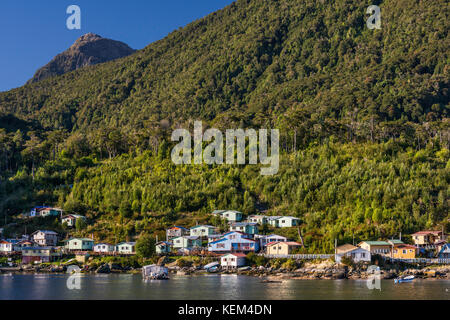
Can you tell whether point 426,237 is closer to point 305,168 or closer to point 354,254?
point 354,254

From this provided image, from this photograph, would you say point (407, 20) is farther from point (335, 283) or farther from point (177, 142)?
point (335, 283)

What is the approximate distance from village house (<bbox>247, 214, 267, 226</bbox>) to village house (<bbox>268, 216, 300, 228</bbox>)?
1014 mm

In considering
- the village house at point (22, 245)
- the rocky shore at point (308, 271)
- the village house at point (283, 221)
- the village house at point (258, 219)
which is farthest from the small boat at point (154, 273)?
the village house at point (22, 245)

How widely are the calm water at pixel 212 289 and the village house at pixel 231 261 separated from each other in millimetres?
5708

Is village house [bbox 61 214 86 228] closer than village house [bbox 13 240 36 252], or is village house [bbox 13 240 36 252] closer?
village house [bbox 13 240 36 252]

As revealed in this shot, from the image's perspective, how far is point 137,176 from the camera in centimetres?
8888

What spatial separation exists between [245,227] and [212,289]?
26.2 meters

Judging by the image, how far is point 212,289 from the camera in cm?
4388

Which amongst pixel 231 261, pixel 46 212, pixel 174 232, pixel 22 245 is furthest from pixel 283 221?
pixel 46 212

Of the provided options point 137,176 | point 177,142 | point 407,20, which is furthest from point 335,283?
point 407,20

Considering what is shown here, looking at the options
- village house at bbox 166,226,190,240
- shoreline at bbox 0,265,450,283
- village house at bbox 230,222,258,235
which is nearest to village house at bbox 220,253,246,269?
shoreline at bbox 0,265,450,283

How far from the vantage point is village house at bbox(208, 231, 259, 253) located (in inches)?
2581

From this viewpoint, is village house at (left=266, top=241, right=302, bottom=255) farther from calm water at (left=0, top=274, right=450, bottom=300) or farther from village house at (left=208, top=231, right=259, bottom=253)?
calm water at (left=0, top=274, right=450, bottom=300)
